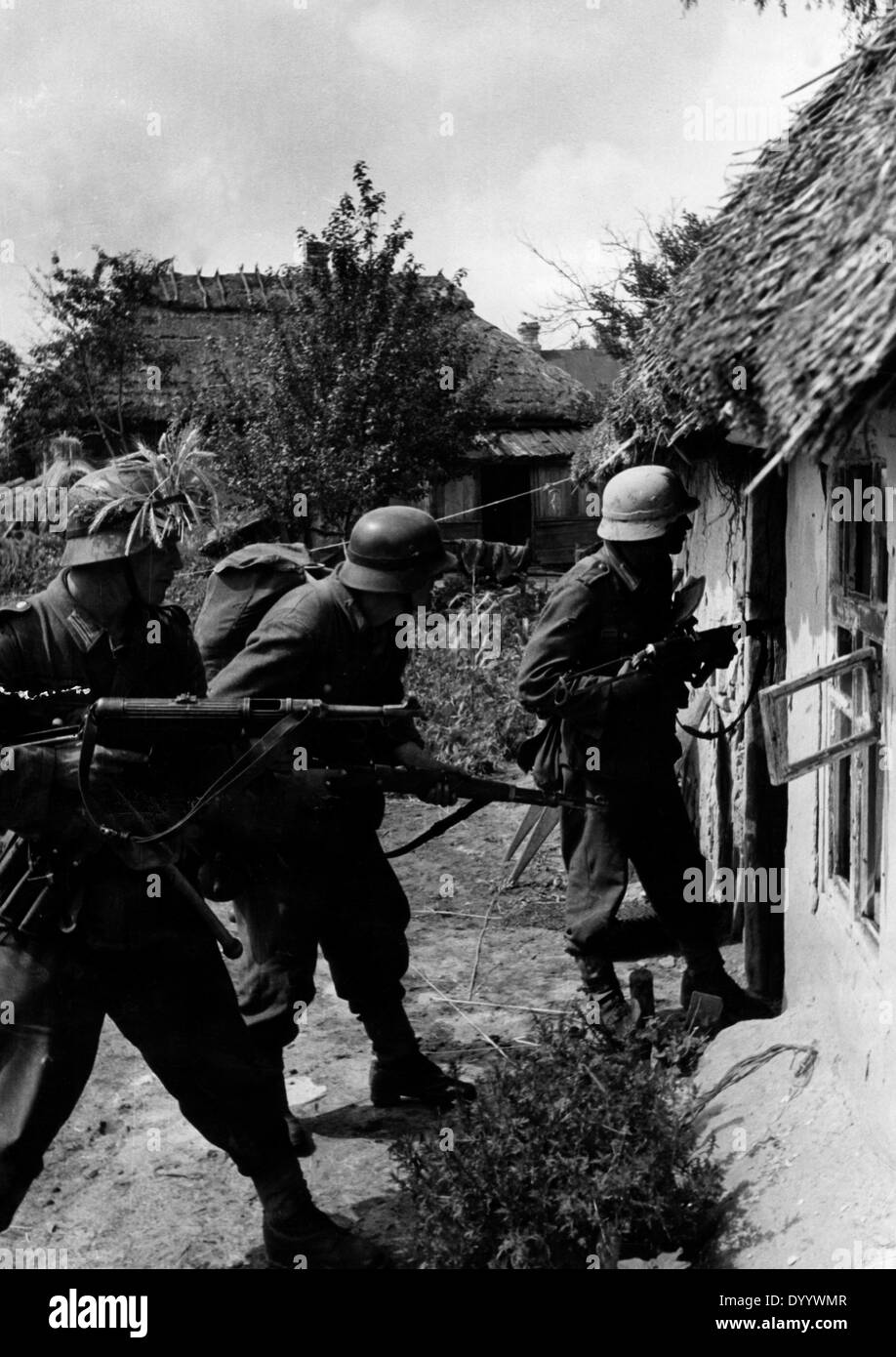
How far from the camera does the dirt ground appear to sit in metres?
3.49

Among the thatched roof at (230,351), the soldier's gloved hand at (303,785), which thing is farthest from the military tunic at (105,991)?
the thatched roof at (230,351)

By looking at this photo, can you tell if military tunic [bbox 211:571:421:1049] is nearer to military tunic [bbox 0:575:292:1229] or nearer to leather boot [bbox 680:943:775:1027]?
military tunic [bbox 0:575:292:1229]

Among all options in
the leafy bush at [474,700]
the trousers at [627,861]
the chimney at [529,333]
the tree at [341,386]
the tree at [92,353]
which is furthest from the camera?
the chimney at [529,333]

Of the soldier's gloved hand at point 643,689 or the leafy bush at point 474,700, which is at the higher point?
the soldier's gloved hand at point 643,689

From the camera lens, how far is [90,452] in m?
22.7

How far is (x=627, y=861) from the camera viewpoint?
495 cm

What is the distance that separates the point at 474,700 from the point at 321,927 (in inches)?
244

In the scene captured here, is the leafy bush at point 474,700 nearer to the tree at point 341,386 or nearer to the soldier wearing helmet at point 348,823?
the tree at point 341,386

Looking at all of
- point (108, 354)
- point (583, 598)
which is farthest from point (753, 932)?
point (108, 354)

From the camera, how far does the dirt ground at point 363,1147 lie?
3.49 m

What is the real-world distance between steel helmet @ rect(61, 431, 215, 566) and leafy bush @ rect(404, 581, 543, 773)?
6444mm

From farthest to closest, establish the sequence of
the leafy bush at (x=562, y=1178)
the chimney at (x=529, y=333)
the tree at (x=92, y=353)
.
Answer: the chimney at (x=529, y=333) < the tree at (x=92, y=353) < the leafy bush at (x=562, y=1178)

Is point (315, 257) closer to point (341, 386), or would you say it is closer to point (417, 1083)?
point (341, 386)

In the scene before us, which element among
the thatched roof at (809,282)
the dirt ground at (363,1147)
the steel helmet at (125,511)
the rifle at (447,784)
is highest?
the thatched roof at (809,282)
